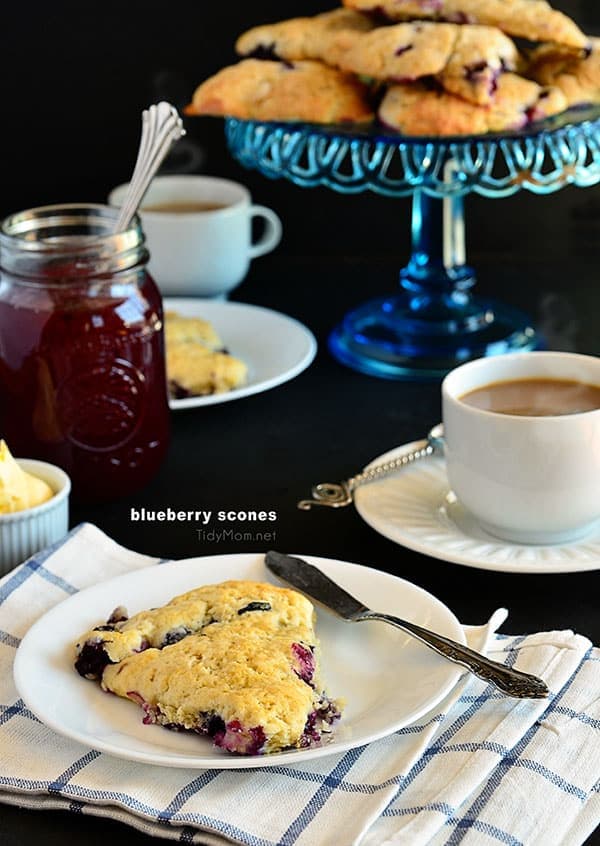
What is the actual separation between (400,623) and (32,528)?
33cm

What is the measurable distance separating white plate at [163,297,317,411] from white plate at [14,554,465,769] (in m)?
0.38

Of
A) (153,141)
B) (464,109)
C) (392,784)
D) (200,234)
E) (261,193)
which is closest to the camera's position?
(392,784)

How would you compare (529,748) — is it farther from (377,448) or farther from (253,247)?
(253,247)

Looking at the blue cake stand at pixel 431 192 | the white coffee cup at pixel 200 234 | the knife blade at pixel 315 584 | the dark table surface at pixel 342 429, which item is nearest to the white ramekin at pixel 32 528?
the dark table surface at pixel 342 429

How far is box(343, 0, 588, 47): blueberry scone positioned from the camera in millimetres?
1355

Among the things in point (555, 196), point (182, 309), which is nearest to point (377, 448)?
point (182, 309)

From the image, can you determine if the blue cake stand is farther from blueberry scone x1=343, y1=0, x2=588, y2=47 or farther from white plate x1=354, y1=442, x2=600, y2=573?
white plate x1=354, y1=442, x2=600, y2=573

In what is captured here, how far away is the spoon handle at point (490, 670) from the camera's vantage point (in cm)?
82

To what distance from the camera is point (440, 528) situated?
1.07 m

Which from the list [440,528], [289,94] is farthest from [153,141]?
[440,528]

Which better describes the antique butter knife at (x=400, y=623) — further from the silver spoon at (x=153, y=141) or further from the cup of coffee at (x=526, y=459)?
the silver spoon at (x=153, y=141)

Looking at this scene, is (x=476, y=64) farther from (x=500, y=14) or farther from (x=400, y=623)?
(x=400, y=623)

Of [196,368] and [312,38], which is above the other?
[312,38]

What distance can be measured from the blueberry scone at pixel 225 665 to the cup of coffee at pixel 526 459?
197mm
